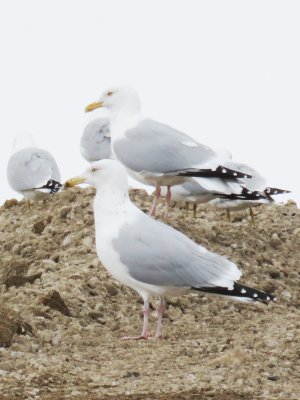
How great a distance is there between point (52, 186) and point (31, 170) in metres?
0.49


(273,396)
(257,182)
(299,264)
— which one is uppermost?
(257,182)

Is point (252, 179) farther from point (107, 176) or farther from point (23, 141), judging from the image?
point (23, 141)

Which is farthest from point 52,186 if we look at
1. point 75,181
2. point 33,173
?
point 75,181

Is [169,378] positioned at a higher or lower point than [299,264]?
lower

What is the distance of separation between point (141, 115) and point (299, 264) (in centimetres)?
256

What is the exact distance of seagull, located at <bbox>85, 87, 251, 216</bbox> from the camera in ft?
34.0

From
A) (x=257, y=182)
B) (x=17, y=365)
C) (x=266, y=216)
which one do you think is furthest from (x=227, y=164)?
(x=17, y=365)

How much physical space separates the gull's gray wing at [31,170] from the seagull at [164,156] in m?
2.89

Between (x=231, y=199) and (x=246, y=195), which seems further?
(x=231, y=199)

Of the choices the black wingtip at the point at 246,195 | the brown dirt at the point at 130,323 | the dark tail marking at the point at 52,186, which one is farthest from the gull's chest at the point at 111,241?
the dark tail marking at the point at 52,186

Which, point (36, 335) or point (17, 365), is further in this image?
point (36, 335)

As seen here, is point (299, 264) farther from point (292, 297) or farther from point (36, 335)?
point (36, 335)

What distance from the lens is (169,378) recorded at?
728cm

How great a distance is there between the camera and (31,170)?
13695 mm
